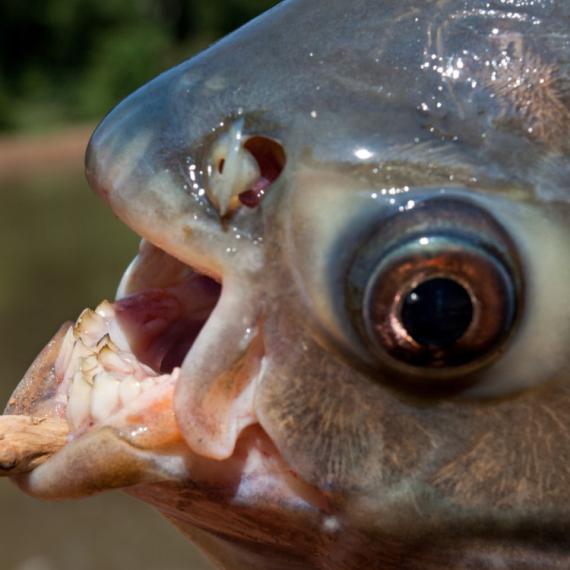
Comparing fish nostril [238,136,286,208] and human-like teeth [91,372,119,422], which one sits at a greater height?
fish nostril [238,136,286,208]

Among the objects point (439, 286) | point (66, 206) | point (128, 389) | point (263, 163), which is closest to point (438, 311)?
point (439, 286)

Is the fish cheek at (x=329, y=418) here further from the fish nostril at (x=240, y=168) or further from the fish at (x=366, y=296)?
the fish nostril at (x=240, y=168)

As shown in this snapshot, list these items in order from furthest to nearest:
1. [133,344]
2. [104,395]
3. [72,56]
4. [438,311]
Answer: [72,56] < [133,344] < [104,395] < [438,311]

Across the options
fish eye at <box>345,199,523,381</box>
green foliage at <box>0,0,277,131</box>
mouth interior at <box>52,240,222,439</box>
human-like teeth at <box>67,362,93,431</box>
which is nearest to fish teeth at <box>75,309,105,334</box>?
mouth interior at <box>52,240,222,439</box>

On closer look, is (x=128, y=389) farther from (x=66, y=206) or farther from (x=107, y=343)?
(x=66, y=206)

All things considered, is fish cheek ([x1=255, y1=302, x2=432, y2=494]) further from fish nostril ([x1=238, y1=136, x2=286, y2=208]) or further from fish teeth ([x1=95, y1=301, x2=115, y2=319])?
fish teeth ([x1=95, y1=301, x2=115, y2=319])

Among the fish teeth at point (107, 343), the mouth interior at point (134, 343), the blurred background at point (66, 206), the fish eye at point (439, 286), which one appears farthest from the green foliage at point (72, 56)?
the fish eye at point (439, 286)
